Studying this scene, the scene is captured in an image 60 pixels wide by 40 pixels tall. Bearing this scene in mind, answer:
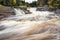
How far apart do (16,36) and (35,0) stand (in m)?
31.8

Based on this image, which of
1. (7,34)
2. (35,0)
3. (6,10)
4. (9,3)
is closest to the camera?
(7,34)

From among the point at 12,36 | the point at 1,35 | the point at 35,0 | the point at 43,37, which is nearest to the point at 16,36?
the point at 12,36

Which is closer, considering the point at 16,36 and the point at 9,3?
the point at 16,36

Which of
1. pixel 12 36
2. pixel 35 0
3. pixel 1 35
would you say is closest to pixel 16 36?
pixel 12 36

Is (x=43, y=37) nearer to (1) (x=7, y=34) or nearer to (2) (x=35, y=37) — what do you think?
(2) (x=35, y=37)

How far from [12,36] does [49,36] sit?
4.29ft

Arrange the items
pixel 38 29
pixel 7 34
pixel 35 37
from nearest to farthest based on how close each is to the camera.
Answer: pixel 35 37, pixel 7 34, pixel 38 29

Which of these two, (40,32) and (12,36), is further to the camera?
(40,32)

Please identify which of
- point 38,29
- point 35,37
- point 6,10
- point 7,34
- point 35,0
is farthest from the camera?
point 35,0

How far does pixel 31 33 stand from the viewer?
20.2 feet

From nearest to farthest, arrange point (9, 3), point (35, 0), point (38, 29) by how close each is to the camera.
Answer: point (38, 29), point (9, 3), point (35, 0)

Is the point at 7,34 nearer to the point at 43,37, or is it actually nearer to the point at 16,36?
the point at 16,36

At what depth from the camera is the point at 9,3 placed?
18.1m

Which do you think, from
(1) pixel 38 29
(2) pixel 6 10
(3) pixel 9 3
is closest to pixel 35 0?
(3) pixel 9 3
